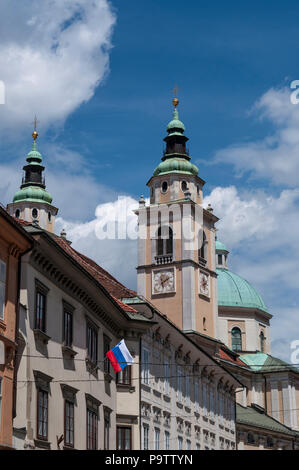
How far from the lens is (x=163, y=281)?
8831 cm

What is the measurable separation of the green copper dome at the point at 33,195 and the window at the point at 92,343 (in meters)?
82.5

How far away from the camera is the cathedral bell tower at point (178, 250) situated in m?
86.9

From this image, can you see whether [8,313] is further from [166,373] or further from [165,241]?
[165,241]

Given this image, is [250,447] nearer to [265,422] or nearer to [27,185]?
[265,422]

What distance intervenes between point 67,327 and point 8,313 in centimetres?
614

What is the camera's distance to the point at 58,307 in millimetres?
33406

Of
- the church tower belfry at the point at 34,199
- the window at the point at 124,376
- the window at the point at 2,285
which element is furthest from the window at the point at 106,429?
the church tower belfry at the point at 34,199

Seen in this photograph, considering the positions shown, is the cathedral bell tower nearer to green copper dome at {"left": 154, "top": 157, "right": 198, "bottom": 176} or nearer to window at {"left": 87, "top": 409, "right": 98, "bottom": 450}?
green copper dome at {"left": 154, "top": 157, "right": 198, "bottom": 176}

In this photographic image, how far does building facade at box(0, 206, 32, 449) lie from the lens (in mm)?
27688

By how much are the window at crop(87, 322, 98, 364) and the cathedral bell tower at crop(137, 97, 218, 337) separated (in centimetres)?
4621

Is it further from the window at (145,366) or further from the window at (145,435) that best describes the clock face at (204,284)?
the window at (145,435)

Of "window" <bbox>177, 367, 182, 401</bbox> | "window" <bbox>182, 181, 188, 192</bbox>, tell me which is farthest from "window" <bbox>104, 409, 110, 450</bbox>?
"window" <bbox>182, 181, 188, 192</bbox>
